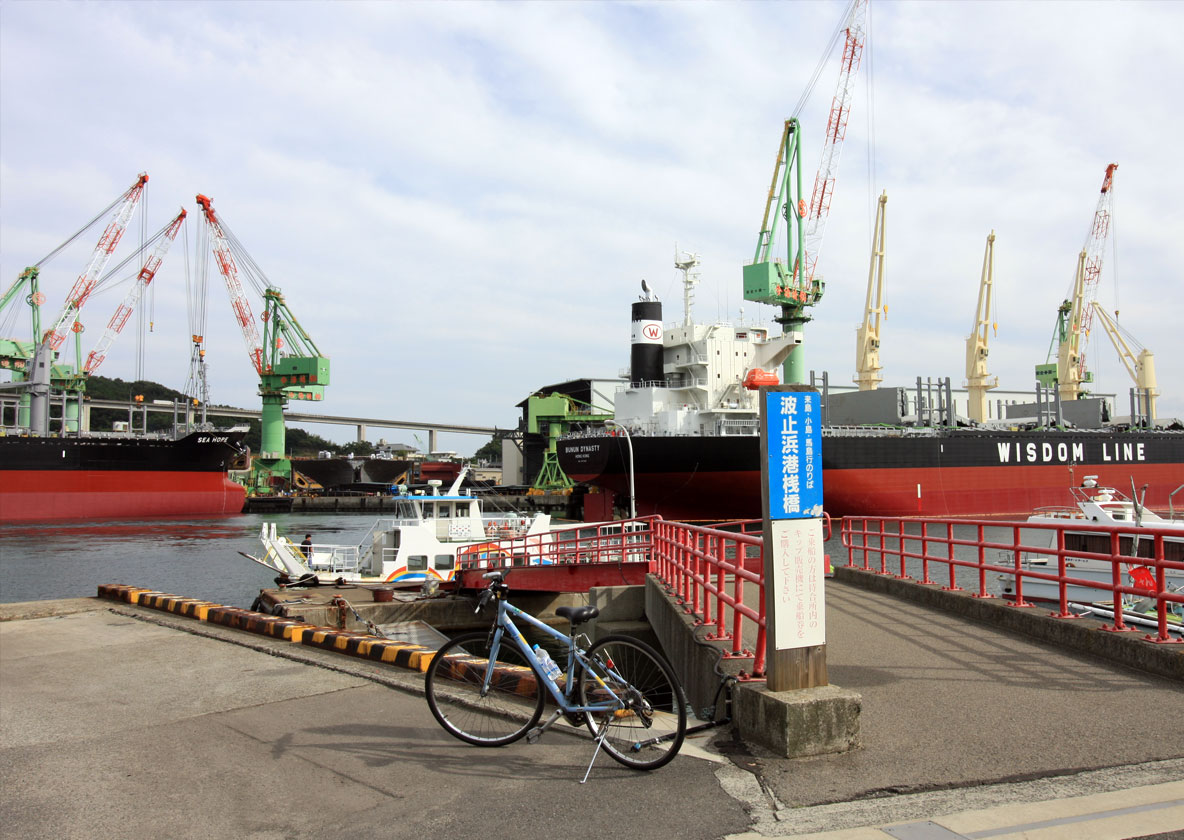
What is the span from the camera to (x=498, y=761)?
14.6ft

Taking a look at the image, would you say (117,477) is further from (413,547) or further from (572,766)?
(572,766)

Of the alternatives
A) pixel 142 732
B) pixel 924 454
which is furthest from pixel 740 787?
pixel 924 454

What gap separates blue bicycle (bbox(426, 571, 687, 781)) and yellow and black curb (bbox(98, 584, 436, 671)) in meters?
1.71

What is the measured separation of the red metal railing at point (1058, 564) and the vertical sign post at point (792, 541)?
242 cm

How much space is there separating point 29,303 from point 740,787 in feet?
254

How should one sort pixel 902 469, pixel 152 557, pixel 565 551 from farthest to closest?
pixel 902 469 → pixel 152 557 → pixel 565 551

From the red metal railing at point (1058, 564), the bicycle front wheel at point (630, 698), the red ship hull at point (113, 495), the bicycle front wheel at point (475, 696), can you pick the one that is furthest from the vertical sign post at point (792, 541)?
the red ship hull at point (113, 495)

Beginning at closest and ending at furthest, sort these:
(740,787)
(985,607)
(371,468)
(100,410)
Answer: (740,787) → (985,607) → (371,468) → (100,410)

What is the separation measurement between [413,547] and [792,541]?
16.0m

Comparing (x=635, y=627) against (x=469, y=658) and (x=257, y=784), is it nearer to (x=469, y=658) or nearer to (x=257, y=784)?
(x=469, y=658)

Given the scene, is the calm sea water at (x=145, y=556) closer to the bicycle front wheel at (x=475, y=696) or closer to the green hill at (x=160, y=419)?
the bicycle front wheel at (x=475, y=696)

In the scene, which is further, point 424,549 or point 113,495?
point 113,495

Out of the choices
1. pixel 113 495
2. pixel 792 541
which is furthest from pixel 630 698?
pixel 113 495

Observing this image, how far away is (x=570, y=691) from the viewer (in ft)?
14.9
